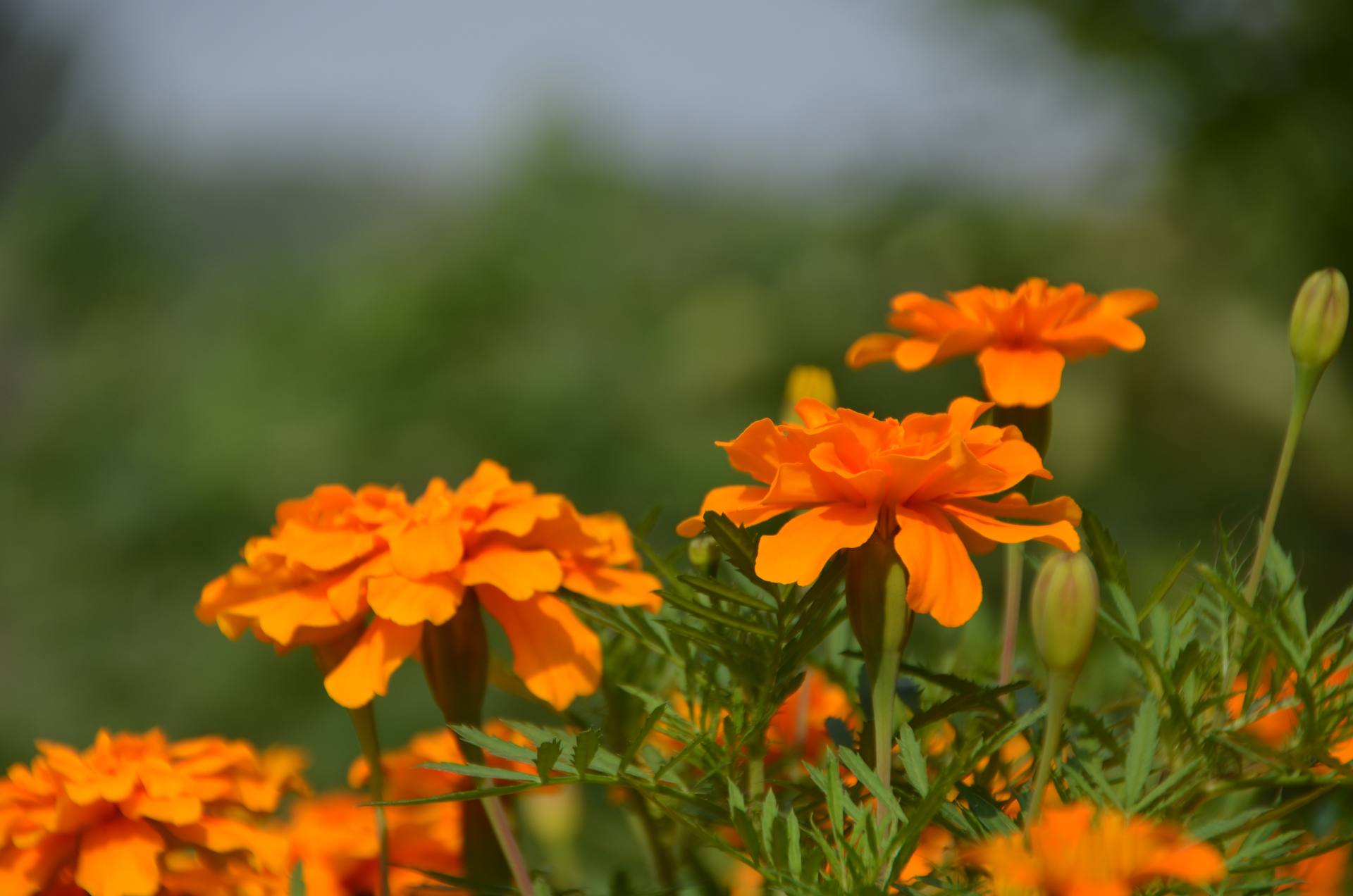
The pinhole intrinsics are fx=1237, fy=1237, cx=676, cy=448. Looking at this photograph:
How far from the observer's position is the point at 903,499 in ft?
0.87

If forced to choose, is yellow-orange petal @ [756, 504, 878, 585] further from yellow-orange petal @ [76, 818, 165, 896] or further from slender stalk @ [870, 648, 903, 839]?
yellow-orange petal @ [76, 818, 165, 896]

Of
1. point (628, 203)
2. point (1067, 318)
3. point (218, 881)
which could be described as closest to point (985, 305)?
point (1067, 318)

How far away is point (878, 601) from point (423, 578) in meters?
0.11

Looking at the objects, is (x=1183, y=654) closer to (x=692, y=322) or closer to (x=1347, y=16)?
(x=1347, y=16)

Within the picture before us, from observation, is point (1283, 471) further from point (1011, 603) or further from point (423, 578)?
point (423, 578)

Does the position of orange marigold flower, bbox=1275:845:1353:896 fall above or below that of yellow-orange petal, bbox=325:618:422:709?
below

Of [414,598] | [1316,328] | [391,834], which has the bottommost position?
[391,834]

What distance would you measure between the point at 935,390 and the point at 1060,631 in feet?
6.53

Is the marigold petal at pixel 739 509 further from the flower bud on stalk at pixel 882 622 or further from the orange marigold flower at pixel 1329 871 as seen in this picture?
the orange marigold flower at pixel 1329 871

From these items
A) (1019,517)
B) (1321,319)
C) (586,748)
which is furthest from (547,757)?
(1321,319)

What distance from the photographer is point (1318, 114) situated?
74.7 inches

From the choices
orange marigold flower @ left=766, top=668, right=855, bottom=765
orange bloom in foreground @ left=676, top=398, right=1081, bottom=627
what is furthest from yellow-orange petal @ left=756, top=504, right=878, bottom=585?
orange marigold flower @ left=766, top=668, right=855, bottom=765

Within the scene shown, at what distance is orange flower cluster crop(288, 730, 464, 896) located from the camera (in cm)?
36

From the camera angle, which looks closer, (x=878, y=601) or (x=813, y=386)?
(x=878, y=601)
